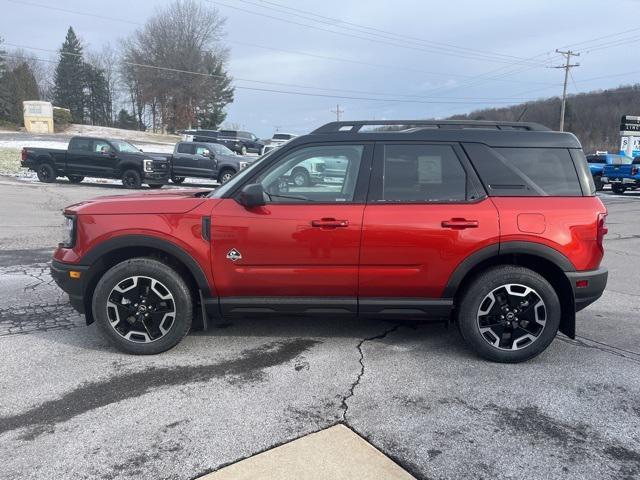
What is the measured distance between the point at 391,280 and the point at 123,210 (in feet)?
7.08

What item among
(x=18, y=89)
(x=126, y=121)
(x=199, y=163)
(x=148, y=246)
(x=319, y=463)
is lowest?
(x=319, y=463)

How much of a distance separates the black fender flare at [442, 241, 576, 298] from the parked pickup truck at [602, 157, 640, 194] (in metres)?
21.9

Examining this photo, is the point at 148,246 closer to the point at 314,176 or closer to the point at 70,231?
the point at 70,231

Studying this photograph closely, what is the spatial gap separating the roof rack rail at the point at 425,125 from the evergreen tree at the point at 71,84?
7831cm

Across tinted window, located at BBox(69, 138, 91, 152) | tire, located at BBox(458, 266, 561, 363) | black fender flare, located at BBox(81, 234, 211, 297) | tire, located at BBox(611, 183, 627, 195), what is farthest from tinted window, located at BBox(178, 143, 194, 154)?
tire, located at BBox(611, 183, 627, 195)

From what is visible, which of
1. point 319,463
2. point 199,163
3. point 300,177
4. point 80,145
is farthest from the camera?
point 199,163

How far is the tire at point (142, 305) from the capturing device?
3893 millimetres

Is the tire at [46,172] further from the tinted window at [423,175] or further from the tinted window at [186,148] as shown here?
the tinted window at [423,175]

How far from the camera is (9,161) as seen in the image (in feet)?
86.0

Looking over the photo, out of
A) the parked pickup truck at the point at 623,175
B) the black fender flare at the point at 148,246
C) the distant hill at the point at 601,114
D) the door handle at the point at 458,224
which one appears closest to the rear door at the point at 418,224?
the door handle at the point at 458,224

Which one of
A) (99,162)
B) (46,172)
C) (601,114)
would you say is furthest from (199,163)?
(601,114)

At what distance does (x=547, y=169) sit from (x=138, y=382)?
136 inches

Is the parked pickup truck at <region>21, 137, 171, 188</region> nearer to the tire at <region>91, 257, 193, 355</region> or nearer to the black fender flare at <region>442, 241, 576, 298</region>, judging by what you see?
the tire at <region>91, 257, 193, 355</region>

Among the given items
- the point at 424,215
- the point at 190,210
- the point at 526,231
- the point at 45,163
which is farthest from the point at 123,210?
the point at 45,163
